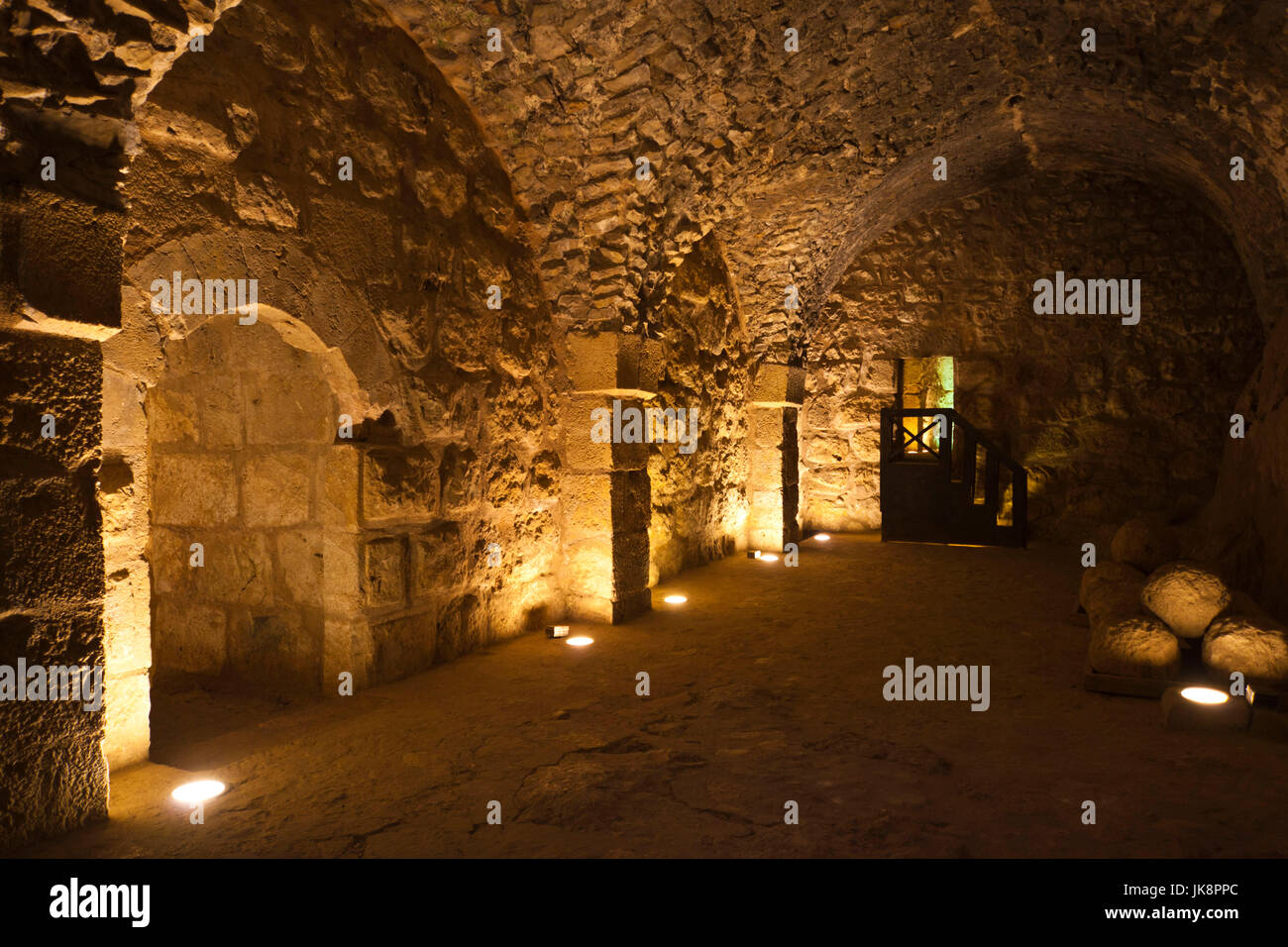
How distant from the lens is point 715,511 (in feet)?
21.0

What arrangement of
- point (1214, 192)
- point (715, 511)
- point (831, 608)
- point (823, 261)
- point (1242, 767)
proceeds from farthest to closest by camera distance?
point (823, 261)
point (715, 511)
point (1214, 192)
point (831, 608)
point (1242, 767)

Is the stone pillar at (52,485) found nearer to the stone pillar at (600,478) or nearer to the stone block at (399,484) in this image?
the stone block at (399,484)

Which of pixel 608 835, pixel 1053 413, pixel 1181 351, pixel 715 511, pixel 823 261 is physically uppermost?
pixel 823 261

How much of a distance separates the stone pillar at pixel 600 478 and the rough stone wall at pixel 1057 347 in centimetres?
410

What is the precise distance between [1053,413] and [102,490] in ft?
24.7

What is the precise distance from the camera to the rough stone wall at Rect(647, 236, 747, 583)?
5.44 m

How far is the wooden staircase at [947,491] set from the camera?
7148 mm

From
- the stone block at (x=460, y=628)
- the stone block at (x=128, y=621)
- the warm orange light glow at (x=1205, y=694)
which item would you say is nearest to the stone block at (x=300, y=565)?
the stone block at (x=460, y=628)

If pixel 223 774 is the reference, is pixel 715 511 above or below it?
above

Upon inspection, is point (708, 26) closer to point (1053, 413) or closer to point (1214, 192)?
point (1214, 192)

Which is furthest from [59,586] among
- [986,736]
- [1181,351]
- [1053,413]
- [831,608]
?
[1181,351]

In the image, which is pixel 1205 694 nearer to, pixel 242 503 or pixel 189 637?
pixel 242 503

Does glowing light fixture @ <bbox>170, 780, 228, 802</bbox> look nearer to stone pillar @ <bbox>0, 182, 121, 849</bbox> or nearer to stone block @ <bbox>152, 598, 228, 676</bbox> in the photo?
stone pillar @ <bbox>0, 182, 121, 849</bbox>

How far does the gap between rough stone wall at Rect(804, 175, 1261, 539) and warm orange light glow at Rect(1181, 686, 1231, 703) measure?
4.83 m
